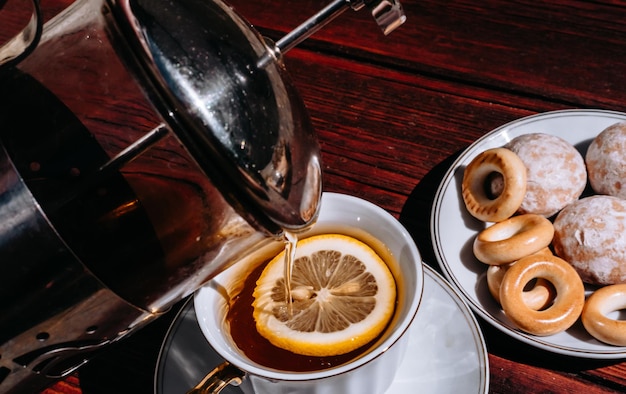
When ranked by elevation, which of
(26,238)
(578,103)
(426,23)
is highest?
(26,238)

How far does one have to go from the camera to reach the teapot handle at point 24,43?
449 millimetres

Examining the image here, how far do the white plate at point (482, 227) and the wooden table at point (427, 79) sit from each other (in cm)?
4

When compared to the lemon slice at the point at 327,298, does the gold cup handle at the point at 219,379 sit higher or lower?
higher

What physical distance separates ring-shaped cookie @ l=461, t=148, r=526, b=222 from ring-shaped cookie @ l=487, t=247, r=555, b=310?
0.23 feet

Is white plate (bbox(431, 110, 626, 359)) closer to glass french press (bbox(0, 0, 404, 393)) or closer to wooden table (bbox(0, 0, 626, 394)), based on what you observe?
wooden table (bbox(0, 0, 626, 394))

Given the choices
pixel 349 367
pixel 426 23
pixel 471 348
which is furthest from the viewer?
pixel 426 23

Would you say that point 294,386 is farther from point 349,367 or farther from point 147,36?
point 147,36

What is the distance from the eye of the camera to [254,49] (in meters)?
0.47

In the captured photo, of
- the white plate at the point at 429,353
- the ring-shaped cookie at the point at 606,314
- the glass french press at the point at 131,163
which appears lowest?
the ring-shaped cookie at the point at 606,314

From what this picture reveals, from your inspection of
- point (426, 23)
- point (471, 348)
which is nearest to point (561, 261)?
point (471, 348)

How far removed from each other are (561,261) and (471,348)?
169mm

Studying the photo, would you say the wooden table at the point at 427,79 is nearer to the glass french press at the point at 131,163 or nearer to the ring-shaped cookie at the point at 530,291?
the ring-shaped cookie at the point at 530,291

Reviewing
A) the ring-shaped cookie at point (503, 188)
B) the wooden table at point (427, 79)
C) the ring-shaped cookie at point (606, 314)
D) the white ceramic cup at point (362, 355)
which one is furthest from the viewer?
the wooden table at point (427, 79)

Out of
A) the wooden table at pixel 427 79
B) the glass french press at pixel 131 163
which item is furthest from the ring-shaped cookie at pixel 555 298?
the glass french press at pixel 131 163
